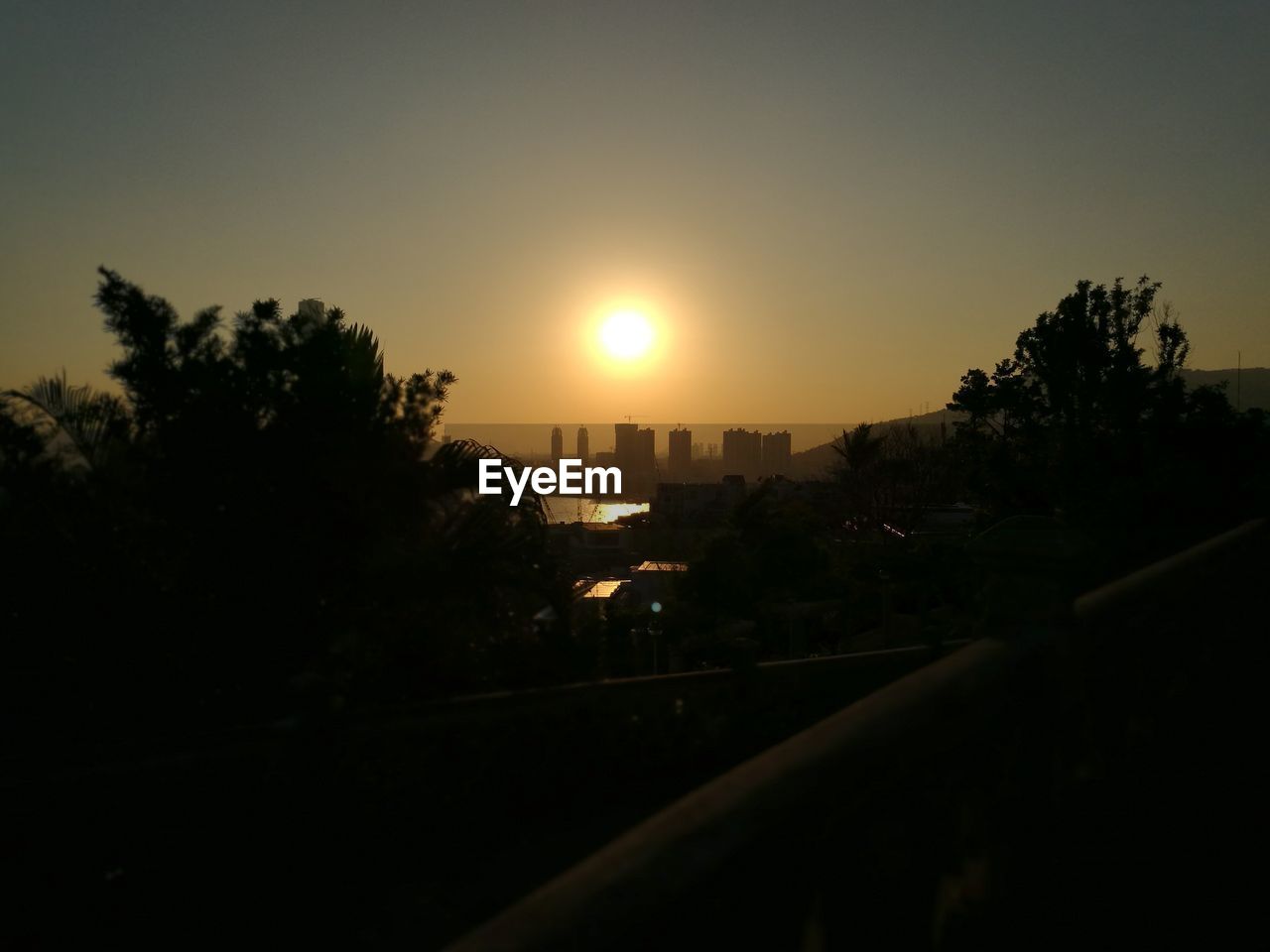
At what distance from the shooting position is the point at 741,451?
128m

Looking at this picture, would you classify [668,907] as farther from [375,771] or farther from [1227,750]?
[1227,750]

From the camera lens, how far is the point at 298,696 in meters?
4.18

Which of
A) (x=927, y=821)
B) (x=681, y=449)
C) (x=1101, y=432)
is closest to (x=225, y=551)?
(x=927, y=821)

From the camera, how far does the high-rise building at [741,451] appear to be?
12569 centimetres

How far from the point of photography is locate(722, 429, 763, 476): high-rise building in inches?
4948

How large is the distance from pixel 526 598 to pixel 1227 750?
13.5ft

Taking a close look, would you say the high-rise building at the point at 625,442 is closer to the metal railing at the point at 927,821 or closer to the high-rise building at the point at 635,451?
the high-rise building at the point at 635,451

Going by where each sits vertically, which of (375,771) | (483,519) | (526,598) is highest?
(483,519)

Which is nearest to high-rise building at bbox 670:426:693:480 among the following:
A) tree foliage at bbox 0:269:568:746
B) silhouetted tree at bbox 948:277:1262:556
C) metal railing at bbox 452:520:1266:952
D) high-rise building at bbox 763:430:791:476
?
high-rise building at bbox 763:430:791:476

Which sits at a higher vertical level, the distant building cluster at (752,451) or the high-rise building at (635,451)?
the distant building cluster at (752,451)

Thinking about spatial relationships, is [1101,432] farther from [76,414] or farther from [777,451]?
[777,451]

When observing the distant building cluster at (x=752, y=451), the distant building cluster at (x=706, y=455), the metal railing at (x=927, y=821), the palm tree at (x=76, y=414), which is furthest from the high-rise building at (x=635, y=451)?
the metal railing at (x=927, y=821)

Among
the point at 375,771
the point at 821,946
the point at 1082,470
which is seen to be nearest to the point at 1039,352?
the point at 1082,470

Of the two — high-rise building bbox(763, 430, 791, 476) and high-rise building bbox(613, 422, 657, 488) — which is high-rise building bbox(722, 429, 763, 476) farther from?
high-rise building bbox(613, 422, 657, 488)
